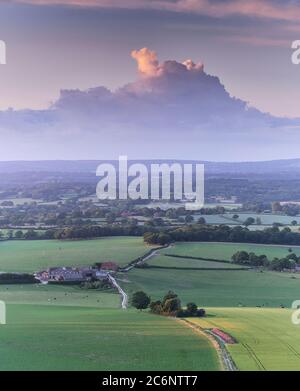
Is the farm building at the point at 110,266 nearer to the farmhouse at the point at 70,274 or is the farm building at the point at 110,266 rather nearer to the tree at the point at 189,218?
the farmhouse at the point at 70,274

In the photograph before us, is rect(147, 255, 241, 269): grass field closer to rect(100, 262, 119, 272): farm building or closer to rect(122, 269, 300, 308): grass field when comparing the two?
rect(122, 269, 300, 308): grass field

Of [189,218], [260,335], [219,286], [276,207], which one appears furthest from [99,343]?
[276,207]

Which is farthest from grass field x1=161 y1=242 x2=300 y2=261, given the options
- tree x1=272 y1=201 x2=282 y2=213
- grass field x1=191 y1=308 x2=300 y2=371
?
grass field x1=191 y1=308 x2=300 y2=371

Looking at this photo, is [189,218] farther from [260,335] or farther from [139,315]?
[260,335]

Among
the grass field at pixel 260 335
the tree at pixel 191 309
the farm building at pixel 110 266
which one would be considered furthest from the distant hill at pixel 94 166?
the grass field at pixel 260 335
